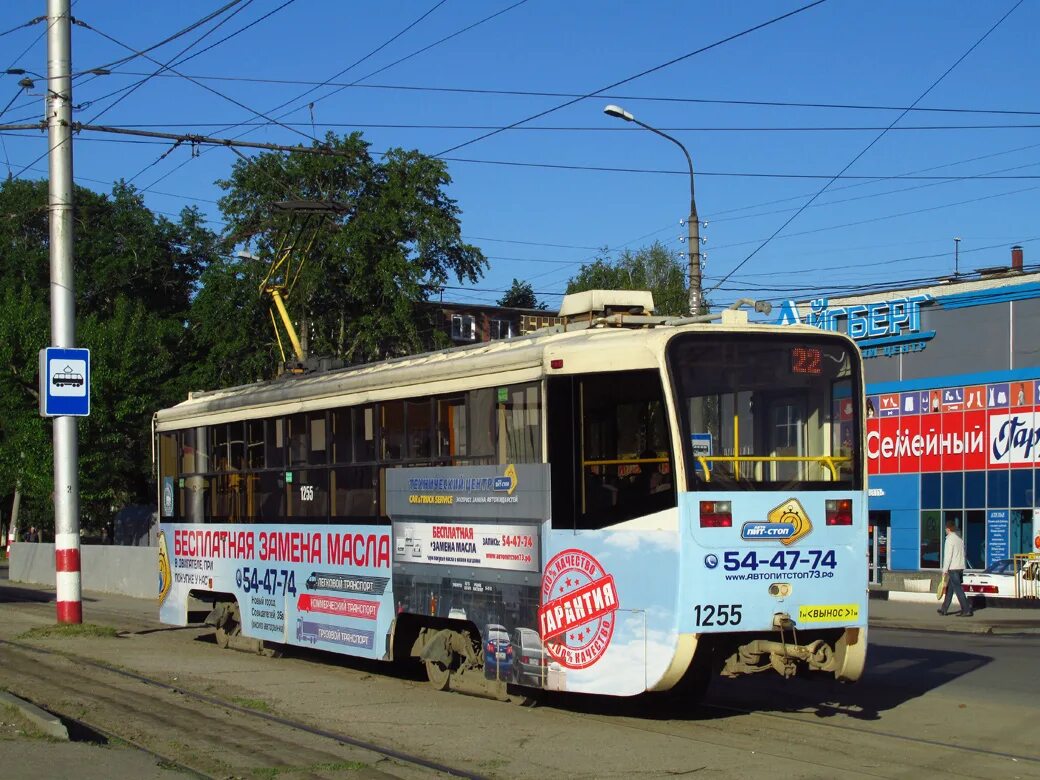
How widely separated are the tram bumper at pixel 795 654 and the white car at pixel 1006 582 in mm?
16882

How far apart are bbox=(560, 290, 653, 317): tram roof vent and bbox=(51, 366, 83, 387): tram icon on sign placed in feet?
32.3

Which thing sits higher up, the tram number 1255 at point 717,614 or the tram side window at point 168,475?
the tram side window at point 168,475

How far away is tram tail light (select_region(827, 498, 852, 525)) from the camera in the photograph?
9969 mm

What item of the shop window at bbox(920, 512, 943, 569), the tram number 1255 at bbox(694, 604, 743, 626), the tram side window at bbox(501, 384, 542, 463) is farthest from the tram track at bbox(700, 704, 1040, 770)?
the shop window at bbox(920, 512, 943, 569)

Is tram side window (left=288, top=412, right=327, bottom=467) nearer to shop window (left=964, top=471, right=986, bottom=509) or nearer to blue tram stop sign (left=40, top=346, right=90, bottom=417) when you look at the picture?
blue tram stop sign (left=40, top=346, right=90, bottom=417)

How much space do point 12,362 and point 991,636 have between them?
31752 millimetres

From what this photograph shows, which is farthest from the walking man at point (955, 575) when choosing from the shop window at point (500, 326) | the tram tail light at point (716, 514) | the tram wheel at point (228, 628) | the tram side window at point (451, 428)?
the shop window at point (500, 326)

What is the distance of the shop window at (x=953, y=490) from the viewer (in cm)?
3372

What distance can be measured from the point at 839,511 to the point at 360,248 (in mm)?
34758

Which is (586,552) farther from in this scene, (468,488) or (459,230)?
(459,230)

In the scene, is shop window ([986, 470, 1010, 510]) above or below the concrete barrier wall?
above

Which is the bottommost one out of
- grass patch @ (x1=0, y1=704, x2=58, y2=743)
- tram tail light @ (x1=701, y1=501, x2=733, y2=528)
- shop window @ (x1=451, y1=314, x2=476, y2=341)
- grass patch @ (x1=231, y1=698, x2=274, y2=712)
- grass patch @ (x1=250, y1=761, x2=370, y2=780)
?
grass patch @ (x1=231, y1=698, x2=274, y2=712)

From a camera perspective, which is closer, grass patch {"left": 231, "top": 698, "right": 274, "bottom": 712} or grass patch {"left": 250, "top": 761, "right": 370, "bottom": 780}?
grass patch {"left": 250, "top": 761, "right": 370, "bottom": 780}

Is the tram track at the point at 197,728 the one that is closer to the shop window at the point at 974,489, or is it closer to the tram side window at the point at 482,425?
the tram side window at the point at 482,425
